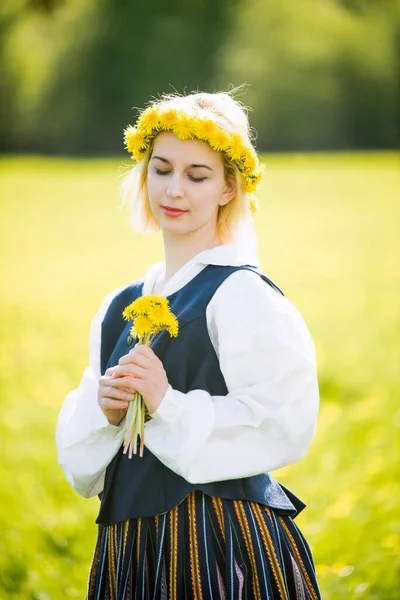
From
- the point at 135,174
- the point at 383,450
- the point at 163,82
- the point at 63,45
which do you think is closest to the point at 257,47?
the point at 163,82

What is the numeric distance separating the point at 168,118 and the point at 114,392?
74 centimetres

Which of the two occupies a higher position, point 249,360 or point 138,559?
point 249,360

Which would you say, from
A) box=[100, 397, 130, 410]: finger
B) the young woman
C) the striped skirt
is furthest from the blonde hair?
the striped skirt

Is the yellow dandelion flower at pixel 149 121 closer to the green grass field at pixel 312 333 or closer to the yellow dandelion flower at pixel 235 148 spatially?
the yellow dandelion flower at pixel 235 148

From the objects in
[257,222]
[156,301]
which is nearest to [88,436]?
[156,301]

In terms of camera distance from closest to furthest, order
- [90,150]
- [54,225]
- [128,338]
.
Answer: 1. [128,338]
2. [54,225]
3. [90,150]

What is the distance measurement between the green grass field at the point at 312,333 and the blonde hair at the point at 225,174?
1678mm

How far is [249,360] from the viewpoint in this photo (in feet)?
7.30

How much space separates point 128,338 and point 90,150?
919 inches

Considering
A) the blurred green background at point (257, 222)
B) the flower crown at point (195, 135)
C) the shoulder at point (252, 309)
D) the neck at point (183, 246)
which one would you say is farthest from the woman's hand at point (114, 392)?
the blurred green background at point (257, 222)

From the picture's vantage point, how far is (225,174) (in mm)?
2484

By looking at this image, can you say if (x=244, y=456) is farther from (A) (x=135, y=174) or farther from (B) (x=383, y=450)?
(B) (x=383, y=450)

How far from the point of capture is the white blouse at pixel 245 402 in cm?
220

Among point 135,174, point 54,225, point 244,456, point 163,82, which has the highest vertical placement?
point 163,82
